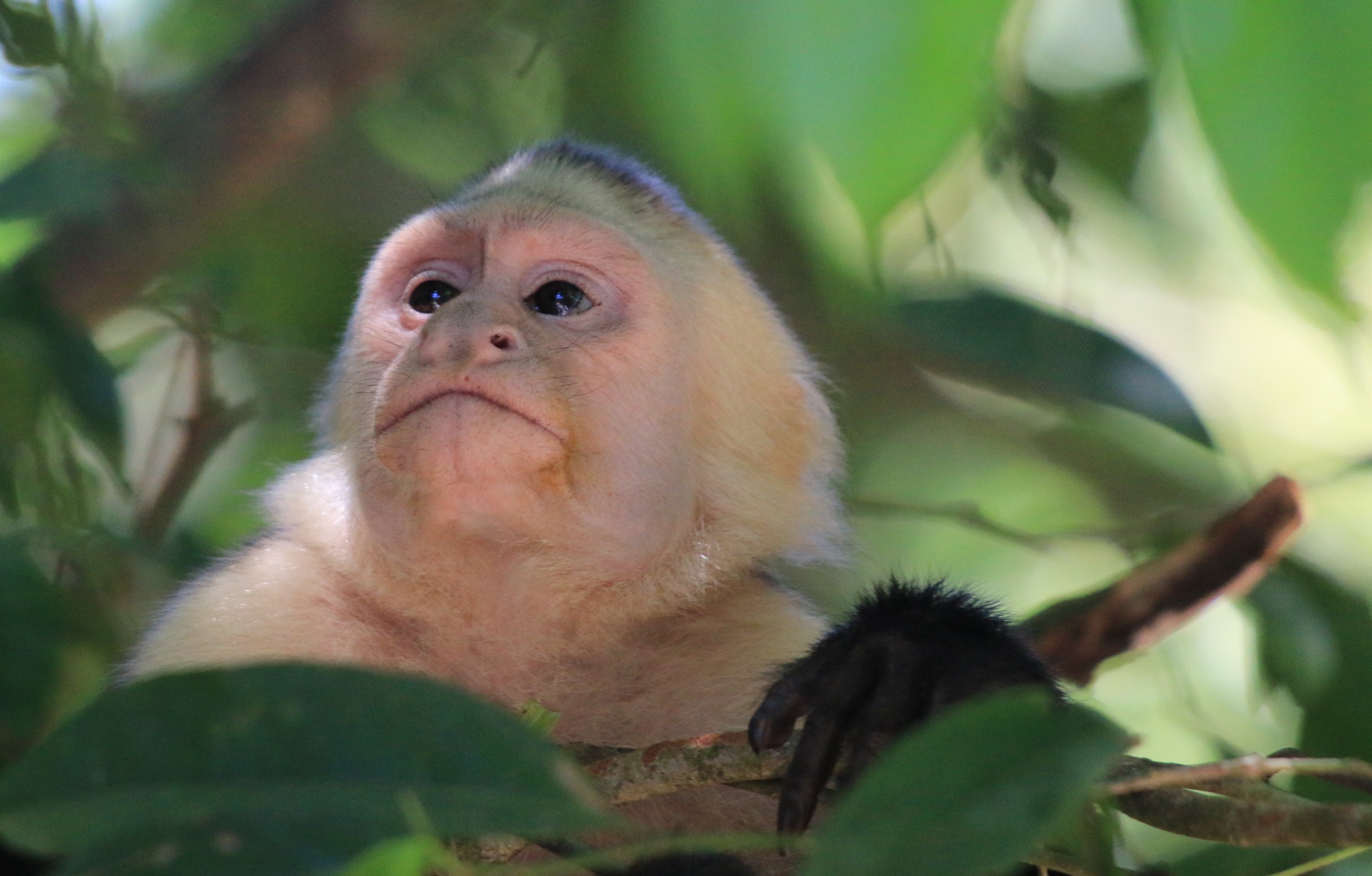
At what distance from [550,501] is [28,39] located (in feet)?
4.29

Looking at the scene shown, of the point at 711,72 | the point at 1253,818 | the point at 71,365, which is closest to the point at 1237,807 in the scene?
the point at 1253,818

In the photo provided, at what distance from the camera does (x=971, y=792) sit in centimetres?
69

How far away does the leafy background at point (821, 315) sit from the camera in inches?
81.9

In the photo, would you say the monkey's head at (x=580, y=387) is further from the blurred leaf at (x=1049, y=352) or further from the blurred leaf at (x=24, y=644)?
the blurred leaf at (x=24, y=644)

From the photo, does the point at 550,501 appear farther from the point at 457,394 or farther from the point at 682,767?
the point at 682,767

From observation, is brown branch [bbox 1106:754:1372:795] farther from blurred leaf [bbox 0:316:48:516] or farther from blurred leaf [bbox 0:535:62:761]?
blurred leaf [bbox 0:316:48:516]

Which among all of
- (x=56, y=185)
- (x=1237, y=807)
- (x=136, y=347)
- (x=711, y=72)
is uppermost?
(x=711, y=72)

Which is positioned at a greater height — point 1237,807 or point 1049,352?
point 1237,807

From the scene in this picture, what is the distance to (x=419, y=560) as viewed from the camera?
73.2 inches

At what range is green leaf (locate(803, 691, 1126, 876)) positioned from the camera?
650 mm

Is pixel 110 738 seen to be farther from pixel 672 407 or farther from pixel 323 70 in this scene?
pixel 323 70

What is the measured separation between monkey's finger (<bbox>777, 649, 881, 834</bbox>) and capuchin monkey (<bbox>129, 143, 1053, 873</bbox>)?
15cm

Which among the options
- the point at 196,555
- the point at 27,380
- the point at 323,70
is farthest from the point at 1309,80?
the point at 323,70

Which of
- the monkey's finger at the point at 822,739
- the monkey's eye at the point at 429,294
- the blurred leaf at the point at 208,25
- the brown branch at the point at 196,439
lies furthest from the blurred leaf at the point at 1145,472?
the blurred leaf at the point at 208,25
